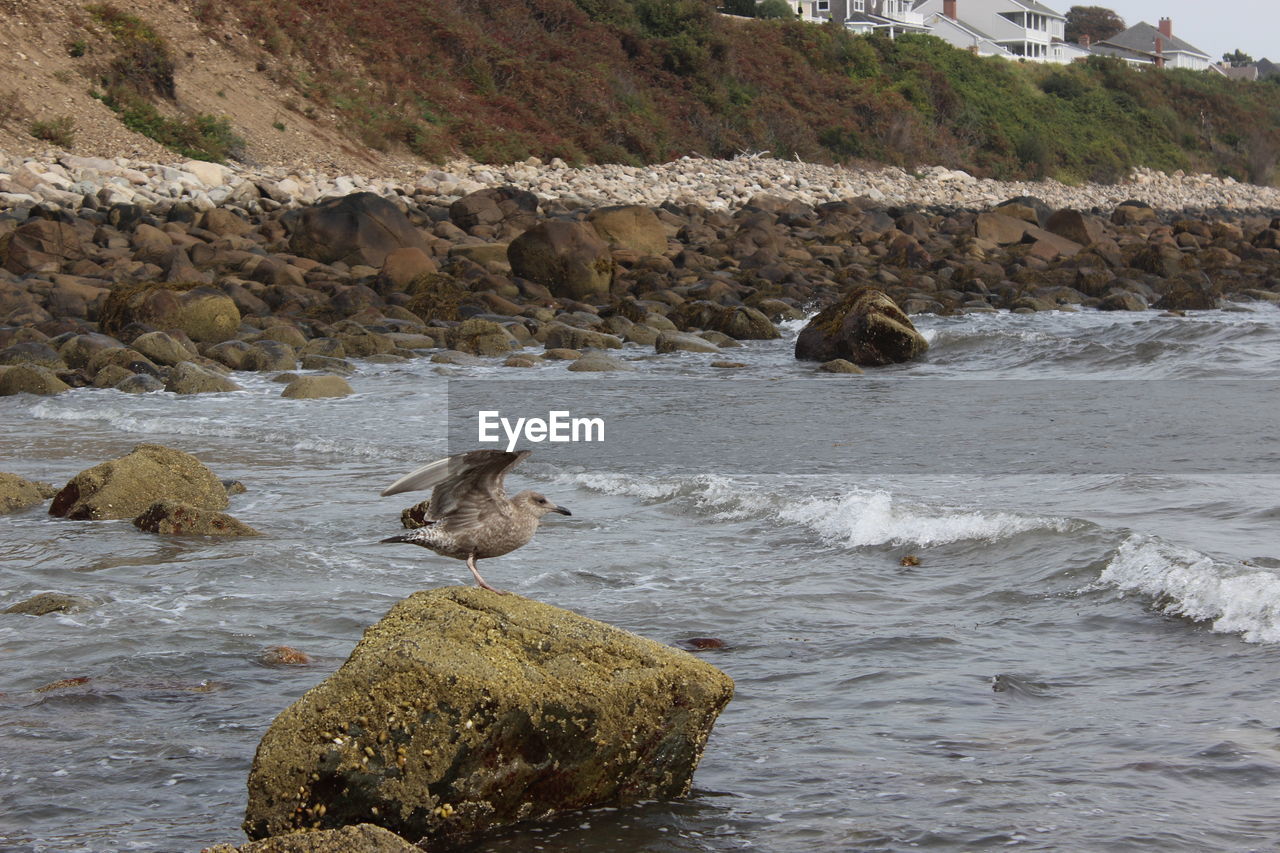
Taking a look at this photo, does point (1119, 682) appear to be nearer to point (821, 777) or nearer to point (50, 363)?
point (821, 777)

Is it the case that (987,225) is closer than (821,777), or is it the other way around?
(821,777)

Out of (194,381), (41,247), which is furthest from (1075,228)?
(194,381)

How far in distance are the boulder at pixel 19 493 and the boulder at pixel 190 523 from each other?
129cm

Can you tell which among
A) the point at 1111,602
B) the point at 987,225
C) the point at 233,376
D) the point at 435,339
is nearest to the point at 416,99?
the point at 987,225

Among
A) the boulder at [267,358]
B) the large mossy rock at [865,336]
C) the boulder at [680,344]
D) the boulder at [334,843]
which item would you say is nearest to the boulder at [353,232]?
the boulder at [267,358]

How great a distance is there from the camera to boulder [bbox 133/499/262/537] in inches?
344

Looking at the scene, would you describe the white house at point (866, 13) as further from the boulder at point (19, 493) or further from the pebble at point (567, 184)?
the boulder at point (19, 493)

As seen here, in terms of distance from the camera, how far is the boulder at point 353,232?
2455 cm

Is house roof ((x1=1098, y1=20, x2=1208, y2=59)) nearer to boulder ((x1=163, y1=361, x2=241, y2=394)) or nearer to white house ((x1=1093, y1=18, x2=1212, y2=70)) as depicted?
white house ((x1=1093, y1=18, x2=1212, y2=70))

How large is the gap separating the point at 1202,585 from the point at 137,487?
261 inches

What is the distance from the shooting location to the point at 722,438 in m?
13.4

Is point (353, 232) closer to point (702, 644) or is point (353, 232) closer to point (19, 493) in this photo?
Answer: point (19, 493)

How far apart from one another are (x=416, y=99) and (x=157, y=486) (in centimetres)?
3376

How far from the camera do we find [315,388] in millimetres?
15586
